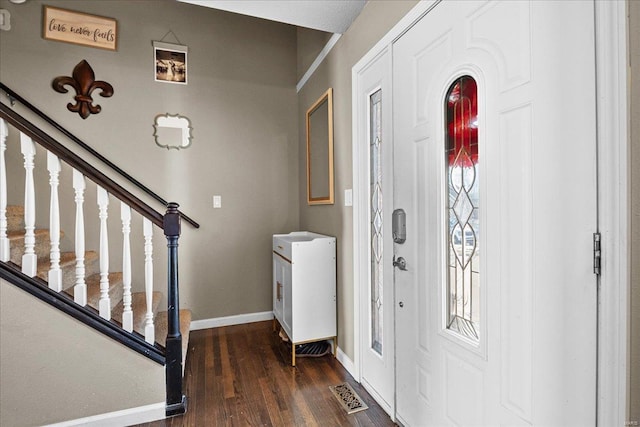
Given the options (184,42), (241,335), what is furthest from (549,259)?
(184,42)

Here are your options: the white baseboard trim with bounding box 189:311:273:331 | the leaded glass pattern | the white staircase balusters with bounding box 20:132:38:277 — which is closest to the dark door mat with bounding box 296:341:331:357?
the leaded glass pattern

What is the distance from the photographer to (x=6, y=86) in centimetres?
241

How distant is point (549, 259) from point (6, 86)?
3.67m

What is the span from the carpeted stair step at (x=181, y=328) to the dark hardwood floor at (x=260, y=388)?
0.51ft

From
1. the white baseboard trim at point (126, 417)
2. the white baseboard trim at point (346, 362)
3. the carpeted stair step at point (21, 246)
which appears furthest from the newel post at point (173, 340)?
the white baseboard trim at point (346, 362)

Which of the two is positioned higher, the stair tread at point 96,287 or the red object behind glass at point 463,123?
the red object behind glass at point 463,123

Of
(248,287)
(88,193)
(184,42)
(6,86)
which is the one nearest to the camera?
(6,86)

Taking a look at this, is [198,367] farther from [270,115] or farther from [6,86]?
[6,86]

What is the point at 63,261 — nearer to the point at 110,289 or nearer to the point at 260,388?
the point at 110,289

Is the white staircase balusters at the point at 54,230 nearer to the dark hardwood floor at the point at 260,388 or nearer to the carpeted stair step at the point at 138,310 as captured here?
the carpeted stair step at the point at 138,310

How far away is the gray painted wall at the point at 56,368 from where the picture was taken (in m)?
1.48

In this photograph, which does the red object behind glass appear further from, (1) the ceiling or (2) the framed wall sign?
(2) the framed wall sign

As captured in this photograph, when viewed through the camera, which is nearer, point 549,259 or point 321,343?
point 549,259

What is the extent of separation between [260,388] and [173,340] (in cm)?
63
